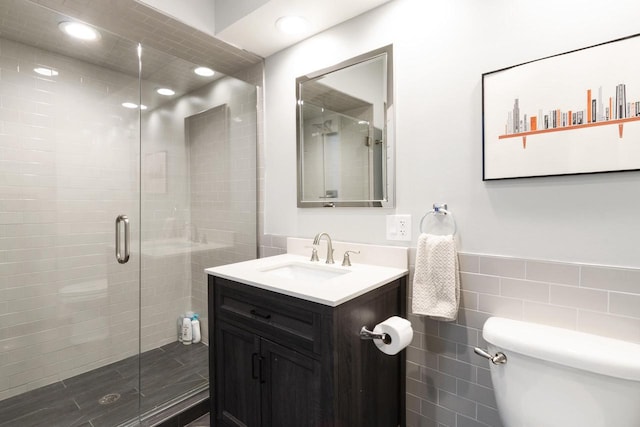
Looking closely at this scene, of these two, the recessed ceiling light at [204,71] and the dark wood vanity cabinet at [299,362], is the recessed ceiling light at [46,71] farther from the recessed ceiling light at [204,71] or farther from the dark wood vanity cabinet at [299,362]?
the dark wood vanity cabinet at [299,362]

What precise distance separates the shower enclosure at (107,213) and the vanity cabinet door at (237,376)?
1.79 feet

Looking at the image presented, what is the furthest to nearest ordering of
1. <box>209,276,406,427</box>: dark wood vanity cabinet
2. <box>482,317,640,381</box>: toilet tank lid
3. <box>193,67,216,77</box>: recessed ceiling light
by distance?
1. <box>193,67,216,77</box>: recessed ceiling light
2. <box>209,276,406,427</box>: dark wood vanity cabinet
3. <box>482,317,640,381</box>: toilet tank lid

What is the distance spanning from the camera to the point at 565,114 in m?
1.10

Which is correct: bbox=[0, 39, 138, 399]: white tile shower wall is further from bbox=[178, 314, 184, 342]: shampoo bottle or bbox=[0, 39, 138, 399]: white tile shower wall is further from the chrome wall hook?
the chrome wall hook

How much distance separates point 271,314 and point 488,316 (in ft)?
2.94

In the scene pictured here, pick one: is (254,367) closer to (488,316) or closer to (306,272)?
(306,272)

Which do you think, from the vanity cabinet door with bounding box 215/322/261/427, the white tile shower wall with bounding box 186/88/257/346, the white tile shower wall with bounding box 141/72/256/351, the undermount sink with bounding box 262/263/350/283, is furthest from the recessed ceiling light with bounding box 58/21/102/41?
the vanity cabinet door with bounding box 215/322/261/427

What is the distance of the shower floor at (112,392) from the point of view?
167 centimetres

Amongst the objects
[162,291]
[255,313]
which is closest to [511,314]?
[255,313]

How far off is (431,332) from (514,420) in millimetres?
441

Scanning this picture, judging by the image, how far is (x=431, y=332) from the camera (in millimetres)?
1438

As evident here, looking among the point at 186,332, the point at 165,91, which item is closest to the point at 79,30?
the point at 165,91

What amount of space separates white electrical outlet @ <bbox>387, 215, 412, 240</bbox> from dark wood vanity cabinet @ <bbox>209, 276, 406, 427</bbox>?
0.21 meters

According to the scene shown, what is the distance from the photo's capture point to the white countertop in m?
1.14
